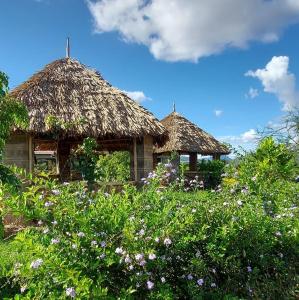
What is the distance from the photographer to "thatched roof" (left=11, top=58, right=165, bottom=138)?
37.5ft

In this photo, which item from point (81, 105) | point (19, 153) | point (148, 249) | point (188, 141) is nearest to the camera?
point (148, 249)

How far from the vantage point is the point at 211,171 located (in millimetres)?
21375

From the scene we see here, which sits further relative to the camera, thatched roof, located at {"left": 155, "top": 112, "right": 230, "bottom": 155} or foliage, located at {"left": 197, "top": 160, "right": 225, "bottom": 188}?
thatched roof, located at {"left": 155, "top": 112, "right": 230, "bottom": 155}

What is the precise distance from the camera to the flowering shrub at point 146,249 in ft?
10.4

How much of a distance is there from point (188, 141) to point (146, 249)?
18.7m

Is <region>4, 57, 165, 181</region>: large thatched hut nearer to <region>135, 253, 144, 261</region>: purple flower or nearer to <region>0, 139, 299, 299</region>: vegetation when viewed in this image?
<region>0, 139, 299, 299</region>: vegetation

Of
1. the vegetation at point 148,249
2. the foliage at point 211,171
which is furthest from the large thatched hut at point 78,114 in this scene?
the foliage at point 211,171

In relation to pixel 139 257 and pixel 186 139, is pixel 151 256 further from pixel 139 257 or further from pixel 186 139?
pixel 186 139

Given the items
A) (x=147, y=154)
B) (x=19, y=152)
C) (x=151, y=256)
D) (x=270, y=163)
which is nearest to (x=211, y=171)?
(x=147, y=154)

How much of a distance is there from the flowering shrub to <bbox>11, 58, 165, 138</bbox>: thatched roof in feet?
24.0

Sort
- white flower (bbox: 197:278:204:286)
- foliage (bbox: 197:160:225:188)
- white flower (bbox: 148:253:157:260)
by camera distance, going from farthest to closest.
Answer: foliage (bbox: 197:160:225:188)
white flower (bbox: 197:278:204:286)
white flower (bbox: 148:253:157:260)

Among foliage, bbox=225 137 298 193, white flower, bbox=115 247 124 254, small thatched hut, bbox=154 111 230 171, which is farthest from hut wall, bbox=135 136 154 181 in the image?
white flower, bbox=115 247 124 254

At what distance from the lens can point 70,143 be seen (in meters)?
15.5

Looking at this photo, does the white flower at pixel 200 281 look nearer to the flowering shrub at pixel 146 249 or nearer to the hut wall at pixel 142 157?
the flowering shrub at pixel 146 249
